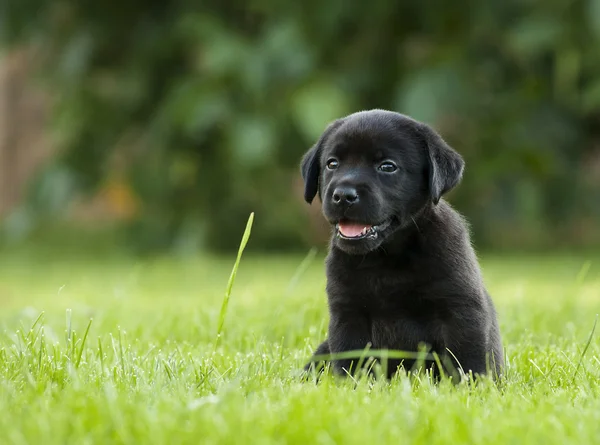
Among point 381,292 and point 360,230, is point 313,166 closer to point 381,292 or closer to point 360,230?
point 360,230

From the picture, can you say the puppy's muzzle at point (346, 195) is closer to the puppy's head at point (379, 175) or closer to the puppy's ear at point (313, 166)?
the puppy's head at point (379, 175)

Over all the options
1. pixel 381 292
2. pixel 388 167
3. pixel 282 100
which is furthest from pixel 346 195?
pixel 282 100

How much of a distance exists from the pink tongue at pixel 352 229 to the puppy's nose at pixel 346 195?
94mm

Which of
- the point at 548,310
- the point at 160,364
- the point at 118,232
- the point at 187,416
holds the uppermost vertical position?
the point at 187,416

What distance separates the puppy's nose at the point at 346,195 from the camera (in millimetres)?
2936

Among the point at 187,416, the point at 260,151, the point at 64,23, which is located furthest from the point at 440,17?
the point at 187,416

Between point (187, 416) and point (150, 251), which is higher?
point (187, 416)

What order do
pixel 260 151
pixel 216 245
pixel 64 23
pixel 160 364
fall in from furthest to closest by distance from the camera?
pixel 64 23
pixel 216 245
pixel 260 151
pixel 160 364

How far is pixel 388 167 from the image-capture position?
3.07m

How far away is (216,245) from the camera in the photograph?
11094 mm

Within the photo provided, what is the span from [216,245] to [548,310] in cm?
661

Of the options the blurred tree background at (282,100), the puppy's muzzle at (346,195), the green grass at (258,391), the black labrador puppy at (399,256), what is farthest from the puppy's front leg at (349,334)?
the blurred tree background at (282,100)

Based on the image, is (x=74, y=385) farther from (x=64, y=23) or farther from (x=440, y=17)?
(x=64, y=23)

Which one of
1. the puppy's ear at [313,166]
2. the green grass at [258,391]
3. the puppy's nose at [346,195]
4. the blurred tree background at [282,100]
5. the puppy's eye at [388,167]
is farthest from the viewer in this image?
the blurred tree background at [282,100]
